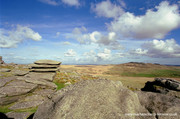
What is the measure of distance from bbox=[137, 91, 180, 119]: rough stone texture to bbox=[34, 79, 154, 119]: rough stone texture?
594 millimetres

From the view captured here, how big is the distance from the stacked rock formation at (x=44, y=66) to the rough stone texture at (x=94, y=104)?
20.1 metres

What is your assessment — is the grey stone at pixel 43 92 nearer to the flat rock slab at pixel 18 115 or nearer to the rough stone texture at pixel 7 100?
the rough stone texture at pixel 7 100

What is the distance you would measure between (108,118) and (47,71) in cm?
2342

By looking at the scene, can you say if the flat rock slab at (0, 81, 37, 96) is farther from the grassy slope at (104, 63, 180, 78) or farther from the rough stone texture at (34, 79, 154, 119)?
the grassy slope at (104, 63, 180, 78)

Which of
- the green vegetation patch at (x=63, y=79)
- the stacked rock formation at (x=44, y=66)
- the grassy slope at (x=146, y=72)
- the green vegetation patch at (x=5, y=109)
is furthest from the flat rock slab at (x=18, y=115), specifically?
the grassy slope at (x=146, y=72)

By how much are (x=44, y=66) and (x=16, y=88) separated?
11711mm

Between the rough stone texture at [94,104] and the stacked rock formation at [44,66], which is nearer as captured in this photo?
the rough stone texture at [94,104]

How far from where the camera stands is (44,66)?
24312 mm

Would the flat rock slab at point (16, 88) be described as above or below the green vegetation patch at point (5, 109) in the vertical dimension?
→ above

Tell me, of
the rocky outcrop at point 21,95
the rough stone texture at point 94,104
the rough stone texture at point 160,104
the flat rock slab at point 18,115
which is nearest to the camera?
the rough stone texture at point 94,104

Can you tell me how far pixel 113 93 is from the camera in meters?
5.38

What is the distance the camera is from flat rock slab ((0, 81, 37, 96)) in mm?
11984

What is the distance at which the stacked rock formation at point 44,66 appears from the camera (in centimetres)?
2379

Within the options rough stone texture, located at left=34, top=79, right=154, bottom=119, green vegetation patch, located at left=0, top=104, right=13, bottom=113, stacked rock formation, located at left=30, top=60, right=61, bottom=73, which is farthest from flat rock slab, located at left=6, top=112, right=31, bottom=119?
stacked rock formation, located at left=30, top=60, right=61, bottom=73
